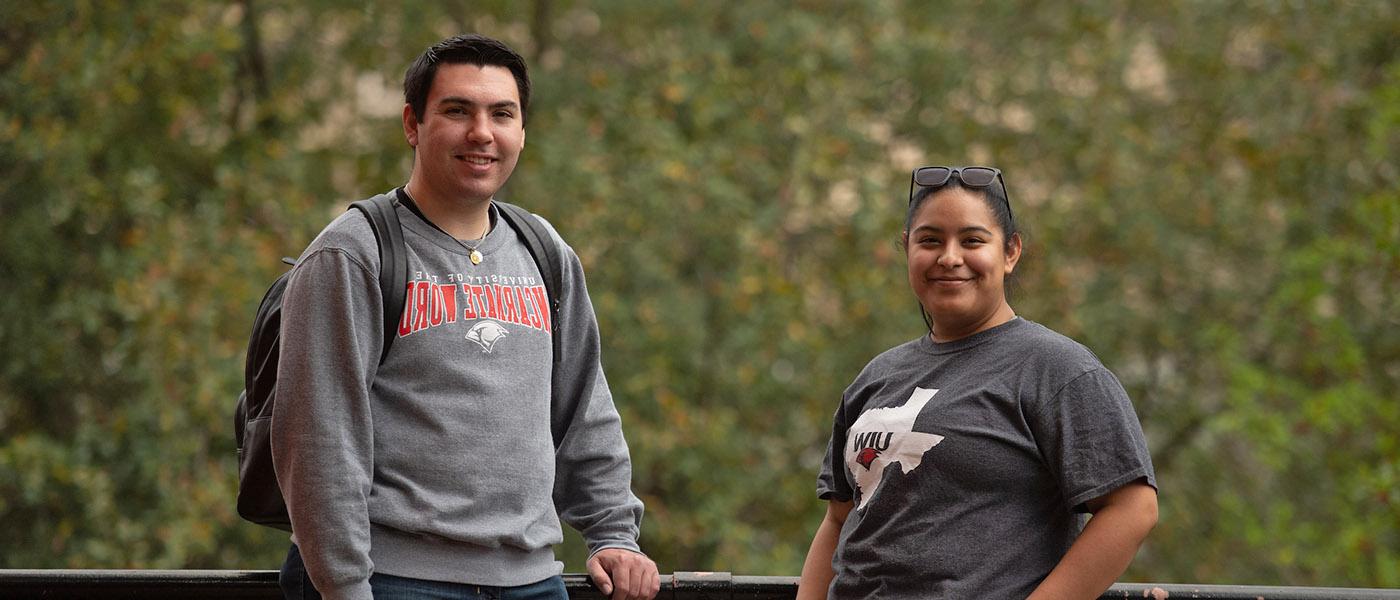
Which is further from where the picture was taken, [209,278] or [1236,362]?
[1236,362]

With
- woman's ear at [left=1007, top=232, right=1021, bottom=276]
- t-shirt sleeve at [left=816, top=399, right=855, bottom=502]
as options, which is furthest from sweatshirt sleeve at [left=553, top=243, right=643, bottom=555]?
woman's ear at [left=1007, top=232, right=1021, bottom=276]

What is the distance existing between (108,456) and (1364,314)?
20.9ft

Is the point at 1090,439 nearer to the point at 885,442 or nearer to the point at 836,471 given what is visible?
the point at 885,442

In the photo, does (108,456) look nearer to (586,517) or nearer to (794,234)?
(794,234)

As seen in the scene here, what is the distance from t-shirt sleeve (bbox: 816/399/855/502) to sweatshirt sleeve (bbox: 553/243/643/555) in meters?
0.34

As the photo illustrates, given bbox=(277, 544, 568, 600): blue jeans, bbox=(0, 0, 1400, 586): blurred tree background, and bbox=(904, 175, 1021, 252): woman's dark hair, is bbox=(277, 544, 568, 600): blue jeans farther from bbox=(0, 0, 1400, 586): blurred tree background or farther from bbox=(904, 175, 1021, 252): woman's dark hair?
bbox=(0, 0, 1400, 586): blurred tree background

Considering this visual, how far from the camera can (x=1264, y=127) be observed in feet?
28.4

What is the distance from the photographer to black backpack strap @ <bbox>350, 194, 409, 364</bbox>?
2154mm

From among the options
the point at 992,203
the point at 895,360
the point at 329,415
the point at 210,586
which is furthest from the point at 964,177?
the point at 210,586

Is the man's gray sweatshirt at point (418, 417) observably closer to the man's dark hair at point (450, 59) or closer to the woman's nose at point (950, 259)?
the man's dark hair at point (450, 59)

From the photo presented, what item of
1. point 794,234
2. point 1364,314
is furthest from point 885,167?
point 1364,314

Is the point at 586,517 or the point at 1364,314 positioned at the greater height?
the point at 586,517

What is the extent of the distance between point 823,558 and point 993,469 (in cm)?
43

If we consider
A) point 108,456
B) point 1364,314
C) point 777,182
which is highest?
point 777,182
